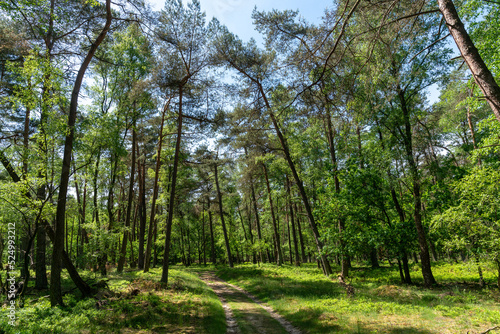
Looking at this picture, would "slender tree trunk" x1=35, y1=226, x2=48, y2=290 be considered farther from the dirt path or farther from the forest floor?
the dirt path

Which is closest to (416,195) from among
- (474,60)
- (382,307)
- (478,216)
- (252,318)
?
(478,216)

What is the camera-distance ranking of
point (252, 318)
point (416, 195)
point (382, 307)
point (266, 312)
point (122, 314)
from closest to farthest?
point (122, 314) → point (382, 307) → point (252, 318) → point (266, 312) → point (416, 195)

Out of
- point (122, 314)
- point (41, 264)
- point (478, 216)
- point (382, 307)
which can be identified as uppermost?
point (478, 216)

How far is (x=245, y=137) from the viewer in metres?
16.5

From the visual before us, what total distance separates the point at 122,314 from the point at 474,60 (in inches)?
424

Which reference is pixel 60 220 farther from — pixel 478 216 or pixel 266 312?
pixel 478 216

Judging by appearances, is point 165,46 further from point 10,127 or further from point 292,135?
point 10,127

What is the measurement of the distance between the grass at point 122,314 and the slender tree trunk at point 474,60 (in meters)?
8.47

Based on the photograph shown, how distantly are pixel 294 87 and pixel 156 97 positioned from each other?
36.4 ft

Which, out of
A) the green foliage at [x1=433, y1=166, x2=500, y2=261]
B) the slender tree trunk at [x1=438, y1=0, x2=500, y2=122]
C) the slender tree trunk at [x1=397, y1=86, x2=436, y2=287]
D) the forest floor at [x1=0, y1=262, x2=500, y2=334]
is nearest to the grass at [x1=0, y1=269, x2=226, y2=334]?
the forest floor at [x1=0, y1=262, x2=500, y2=334]

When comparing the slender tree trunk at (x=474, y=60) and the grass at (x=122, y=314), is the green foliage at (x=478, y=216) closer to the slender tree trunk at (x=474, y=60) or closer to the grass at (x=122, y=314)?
the slender tree trunk at (x=474, y=60)

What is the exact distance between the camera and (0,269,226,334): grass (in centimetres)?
639

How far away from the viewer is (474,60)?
4238mm

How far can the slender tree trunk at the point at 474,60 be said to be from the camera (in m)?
4.02
